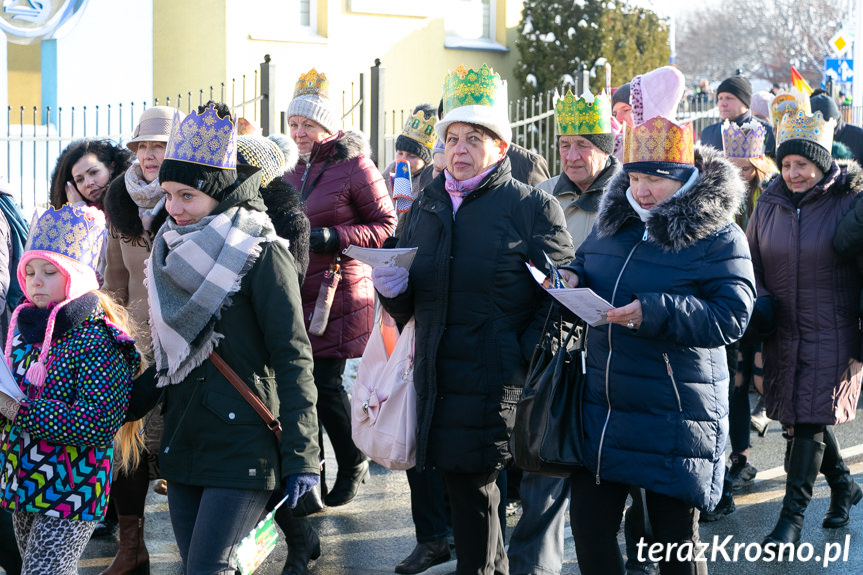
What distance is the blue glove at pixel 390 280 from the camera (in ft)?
14.8

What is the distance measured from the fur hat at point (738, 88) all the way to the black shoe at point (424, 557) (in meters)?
5.41

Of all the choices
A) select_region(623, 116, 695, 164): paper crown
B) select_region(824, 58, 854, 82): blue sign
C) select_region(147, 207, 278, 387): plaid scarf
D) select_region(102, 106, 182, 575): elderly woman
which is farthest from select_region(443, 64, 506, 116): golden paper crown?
select_region(824, 58, 854, 82): blue sign

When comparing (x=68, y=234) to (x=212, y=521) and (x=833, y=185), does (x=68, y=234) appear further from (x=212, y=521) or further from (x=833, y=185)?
(x=833, y=185)

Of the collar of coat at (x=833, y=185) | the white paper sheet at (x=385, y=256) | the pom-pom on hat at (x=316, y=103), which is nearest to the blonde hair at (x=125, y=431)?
the white paper sheet at (x=385, y=256)

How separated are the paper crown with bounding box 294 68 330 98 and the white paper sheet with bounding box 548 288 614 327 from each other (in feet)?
10.1

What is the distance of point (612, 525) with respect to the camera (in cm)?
416

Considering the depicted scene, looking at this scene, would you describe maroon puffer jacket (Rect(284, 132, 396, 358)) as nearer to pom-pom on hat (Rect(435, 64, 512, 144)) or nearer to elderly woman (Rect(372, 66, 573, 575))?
pom-pom on hat (Rect(435, 64, 512, 144))

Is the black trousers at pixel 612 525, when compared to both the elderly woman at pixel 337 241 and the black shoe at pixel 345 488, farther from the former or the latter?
the black shoe at pixel 345 488

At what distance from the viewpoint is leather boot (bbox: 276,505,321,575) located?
533 cm

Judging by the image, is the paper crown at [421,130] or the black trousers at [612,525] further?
the paper crown at [421,130]

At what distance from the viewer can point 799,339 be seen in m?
5.82

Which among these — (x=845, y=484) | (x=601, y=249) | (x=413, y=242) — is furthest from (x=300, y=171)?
(x=845, y=484)

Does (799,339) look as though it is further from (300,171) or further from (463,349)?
Answer: (300,171)

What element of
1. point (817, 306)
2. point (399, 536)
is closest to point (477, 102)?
point (817, 306)
